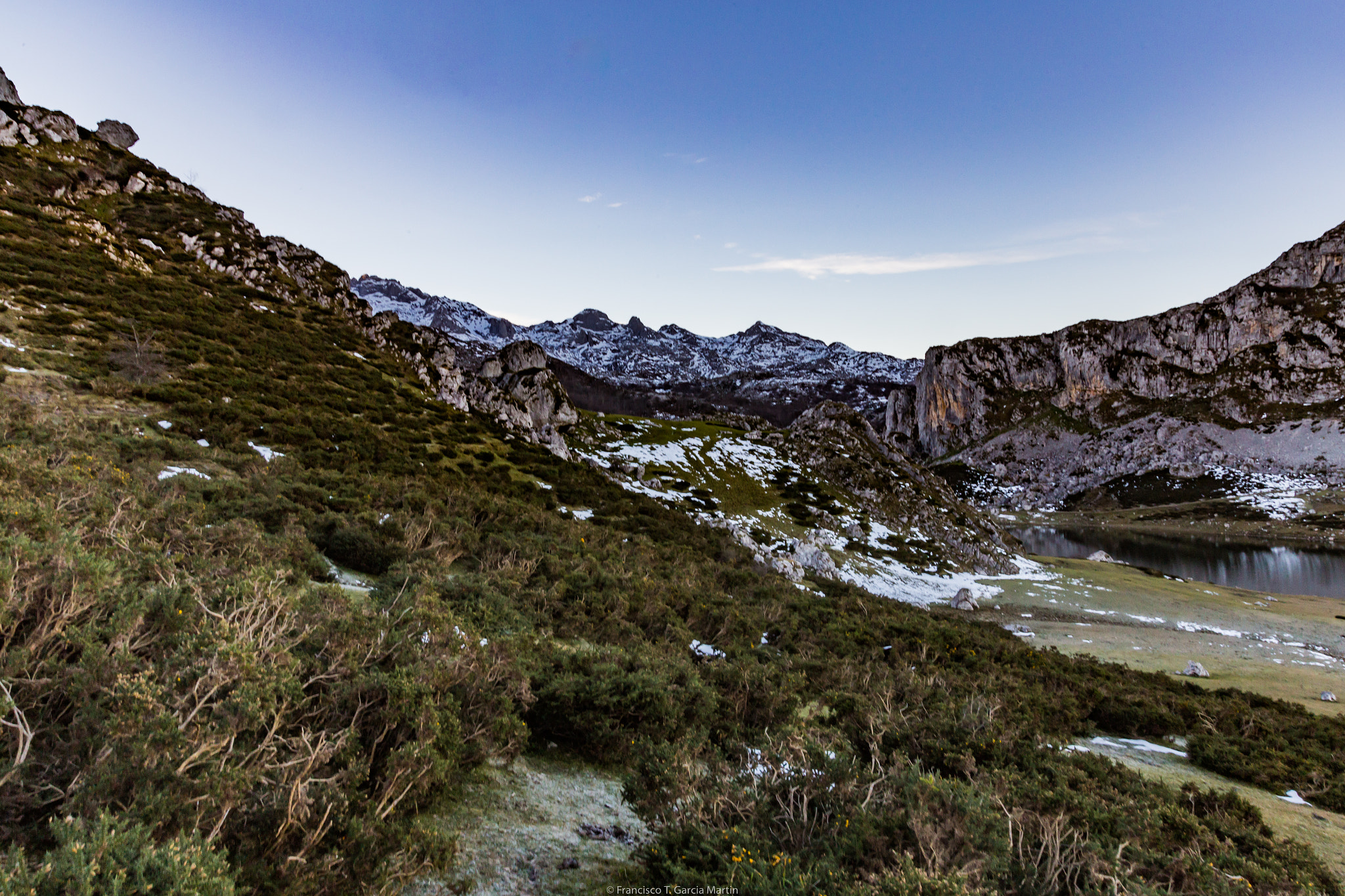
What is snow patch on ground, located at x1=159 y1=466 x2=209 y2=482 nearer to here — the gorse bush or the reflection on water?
the gorse bush

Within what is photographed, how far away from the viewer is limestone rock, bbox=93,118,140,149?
36.6 metres

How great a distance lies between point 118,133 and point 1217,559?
9813 centimetres

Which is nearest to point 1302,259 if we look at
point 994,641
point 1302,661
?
point 1302,661

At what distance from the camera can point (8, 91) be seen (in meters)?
31.3

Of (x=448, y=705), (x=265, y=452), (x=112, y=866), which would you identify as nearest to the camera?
(x=112, y=866)

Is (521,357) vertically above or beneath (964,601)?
above

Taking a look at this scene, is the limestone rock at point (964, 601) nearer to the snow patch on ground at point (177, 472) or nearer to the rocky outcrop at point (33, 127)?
the snow patch on ground at point (177, 472)

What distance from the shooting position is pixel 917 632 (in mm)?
13992

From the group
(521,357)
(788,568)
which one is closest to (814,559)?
(788,568)

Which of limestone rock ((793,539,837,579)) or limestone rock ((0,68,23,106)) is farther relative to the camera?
limestone rock ((0,68,23,106))

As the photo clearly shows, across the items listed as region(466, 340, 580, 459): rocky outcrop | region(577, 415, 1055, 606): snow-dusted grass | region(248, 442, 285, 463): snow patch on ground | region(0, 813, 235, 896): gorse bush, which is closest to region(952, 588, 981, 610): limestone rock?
region(577, 415, 1055, 606): snow-dusted grass

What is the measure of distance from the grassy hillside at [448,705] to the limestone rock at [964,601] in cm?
1095

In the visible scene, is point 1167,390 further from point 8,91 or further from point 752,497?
point 8,91

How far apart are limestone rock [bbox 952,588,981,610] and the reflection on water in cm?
2946
